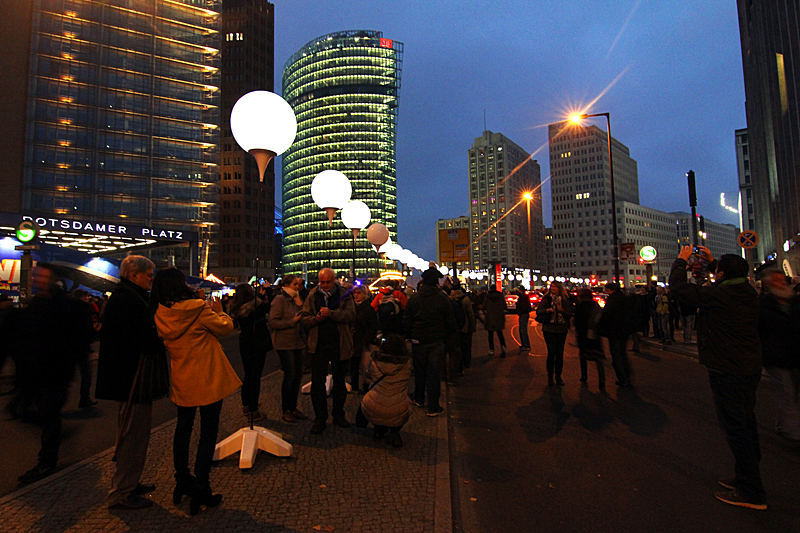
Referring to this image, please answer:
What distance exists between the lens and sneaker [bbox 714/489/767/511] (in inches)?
152

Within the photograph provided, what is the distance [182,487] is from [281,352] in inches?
97.4

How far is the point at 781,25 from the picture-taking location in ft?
108

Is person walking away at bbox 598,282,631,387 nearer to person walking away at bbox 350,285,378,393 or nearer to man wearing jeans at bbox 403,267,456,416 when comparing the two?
man wearing jeans at bbox 403,267,456,416

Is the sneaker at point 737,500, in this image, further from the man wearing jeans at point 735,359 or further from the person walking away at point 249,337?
the person walking away at point 249,337

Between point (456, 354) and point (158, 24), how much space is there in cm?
5853

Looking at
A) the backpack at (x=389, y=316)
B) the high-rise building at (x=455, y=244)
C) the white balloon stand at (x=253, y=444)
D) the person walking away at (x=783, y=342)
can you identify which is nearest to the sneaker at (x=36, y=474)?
the white balloon stand at (x=253, y=444)

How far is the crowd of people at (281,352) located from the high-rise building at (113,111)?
157 ft

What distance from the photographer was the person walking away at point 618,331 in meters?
8.66

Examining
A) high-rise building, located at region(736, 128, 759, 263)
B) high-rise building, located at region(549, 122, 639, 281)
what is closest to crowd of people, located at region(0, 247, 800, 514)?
high-rise building, located at region(736, 128, 759, 263)

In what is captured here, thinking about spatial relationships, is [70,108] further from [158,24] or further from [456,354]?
[456,354]

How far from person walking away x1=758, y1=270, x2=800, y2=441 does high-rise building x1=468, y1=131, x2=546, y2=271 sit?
15245 centimetres

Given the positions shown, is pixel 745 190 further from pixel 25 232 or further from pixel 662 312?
pixel 25 232

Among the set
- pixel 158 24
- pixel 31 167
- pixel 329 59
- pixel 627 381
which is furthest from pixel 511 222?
pixel 627 381

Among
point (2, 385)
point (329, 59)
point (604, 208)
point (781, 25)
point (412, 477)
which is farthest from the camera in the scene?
point (604, 208)
